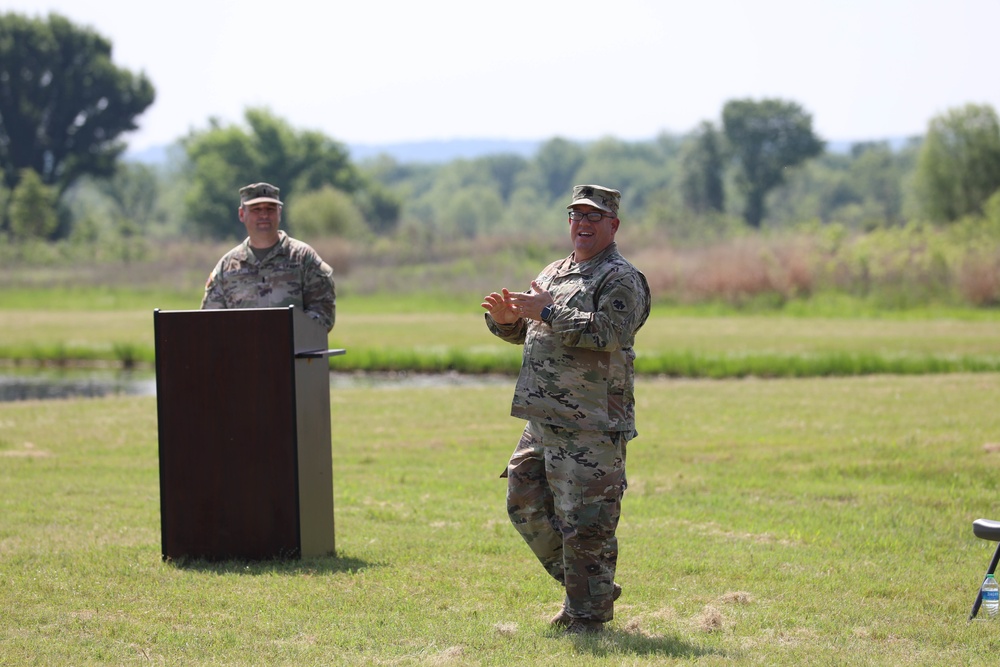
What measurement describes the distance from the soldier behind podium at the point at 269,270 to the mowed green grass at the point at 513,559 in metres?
0.97

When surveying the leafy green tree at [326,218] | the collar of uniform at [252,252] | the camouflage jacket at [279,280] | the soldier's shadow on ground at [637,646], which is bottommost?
the soldier's shadow on ground at [637,646]

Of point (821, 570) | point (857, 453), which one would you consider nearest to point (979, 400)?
point (857, 453)

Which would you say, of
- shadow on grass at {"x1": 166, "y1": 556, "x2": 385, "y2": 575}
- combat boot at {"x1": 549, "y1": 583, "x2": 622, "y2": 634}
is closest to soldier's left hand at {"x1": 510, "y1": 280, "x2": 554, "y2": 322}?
combat boot at {"x1": 549, "y1": 583, "x2": 622, "y2": 634}

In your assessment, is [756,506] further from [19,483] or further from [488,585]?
[19,483]

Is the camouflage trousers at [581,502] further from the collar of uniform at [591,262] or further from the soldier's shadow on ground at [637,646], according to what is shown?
the collar of uniform at [591,262]

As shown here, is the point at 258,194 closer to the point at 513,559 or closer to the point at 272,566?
the point at 272,566

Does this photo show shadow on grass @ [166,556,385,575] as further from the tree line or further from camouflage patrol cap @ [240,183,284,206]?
the tree line

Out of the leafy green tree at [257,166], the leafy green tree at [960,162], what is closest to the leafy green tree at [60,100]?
the leafy green tree at [257,166]

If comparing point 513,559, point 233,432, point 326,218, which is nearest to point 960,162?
point 326,218

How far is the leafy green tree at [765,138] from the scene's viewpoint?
11250cm

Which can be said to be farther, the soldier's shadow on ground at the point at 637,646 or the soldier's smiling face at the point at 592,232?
the soldier's smiling face at the point at 592,232

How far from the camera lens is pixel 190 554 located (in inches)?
316

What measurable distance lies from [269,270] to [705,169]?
10782 cm

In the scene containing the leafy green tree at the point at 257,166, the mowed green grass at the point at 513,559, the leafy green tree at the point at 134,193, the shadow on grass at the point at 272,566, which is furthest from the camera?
the leafy green tree at the point at 134,193
